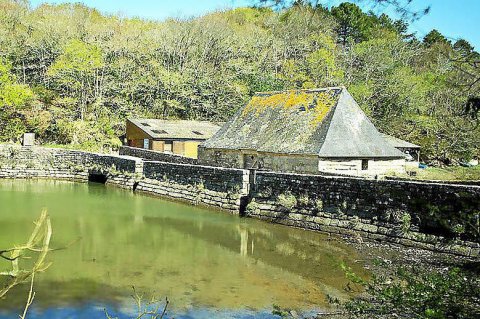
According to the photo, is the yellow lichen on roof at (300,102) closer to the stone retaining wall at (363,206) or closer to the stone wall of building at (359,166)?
the stone wall of building at (359,166)

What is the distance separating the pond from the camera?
7148mm

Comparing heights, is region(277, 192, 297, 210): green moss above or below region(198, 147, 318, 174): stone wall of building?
below

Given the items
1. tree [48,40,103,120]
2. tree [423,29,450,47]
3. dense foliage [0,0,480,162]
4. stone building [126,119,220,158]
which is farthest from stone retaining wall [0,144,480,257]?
tree [48,40,103,120]

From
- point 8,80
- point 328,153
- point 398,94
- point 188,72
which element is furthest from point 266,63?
point 328,153

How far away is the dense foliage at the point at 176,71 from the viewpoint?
A: 35.1 meters

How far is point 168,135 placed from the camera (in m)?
30.2

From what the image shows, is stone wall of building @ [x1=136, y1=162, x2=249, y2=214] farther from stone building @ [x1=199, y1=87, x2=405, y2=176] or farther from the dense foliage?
the dense foliage

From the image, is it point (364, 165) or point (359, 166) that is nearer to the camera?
point (359, 166)

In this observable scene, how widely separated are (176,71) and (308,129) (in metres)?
26.1

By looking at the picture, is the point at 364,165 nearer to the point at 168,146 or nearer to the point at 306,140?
the point at 306,140

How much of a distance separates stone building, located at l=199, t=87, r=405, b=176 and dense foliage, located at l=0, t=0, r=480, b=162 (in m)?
14.3

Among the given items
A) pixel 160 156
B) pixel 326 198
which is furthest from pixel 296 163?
pixel 160 156

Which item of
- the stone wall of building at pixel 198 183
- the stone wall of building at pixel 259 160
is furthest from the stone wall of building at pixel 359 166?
the stone wall of building at pixel 198 183

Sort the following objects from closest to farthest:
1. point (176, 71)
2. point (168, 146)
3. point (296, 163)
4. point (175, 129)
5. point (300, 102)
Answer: point (296, 163) → point (300, 102) → point (168, 146) → point (175, 129) → point (176, 71)
